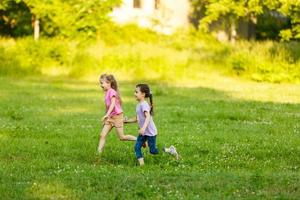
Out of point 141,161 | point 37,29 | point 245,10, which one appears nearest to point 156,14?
point 245,10

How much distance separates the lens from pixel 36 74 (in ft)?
111

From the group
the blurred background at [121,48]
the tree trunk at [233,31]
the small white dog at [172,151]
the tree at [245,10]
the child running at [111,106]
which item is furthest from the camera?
the tree trunk at [233,31]

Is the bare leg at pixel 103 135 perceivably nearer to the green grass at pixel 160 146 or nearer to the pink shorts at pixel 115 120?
the pink shorts at pixel 115 120

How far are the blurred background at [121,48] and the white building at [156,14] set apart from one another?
7.86ft

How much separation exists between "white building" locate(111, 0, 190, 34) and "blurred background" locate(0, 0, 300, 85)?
7.86ft

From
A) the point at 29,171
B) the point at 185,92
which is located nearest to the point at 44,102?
the point at 185,92

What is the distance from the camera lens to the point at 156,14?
48562 mm

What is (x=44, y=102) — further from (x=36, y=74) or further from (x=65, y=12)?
(x=65, y=12)

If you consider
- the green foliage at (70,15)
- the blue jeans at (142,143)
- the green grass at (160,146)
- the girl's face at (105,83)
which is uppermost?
the green foliage at (70,15)

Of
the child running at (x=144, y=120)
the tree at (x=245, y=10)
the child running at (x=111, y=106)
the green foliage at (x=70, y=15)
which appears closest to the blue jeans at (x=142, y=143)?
the child running at (x=144, y=120)

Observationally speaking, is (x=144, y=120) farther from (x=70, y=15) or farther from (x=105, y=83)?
(x=70, y=15)

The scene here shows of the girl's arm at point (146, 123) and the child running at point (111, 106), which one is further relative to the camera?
the child running at point (111, 106)

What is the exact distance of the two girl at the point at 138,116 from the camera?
12.5 meters

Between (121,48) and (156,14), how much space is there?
13763 mm
